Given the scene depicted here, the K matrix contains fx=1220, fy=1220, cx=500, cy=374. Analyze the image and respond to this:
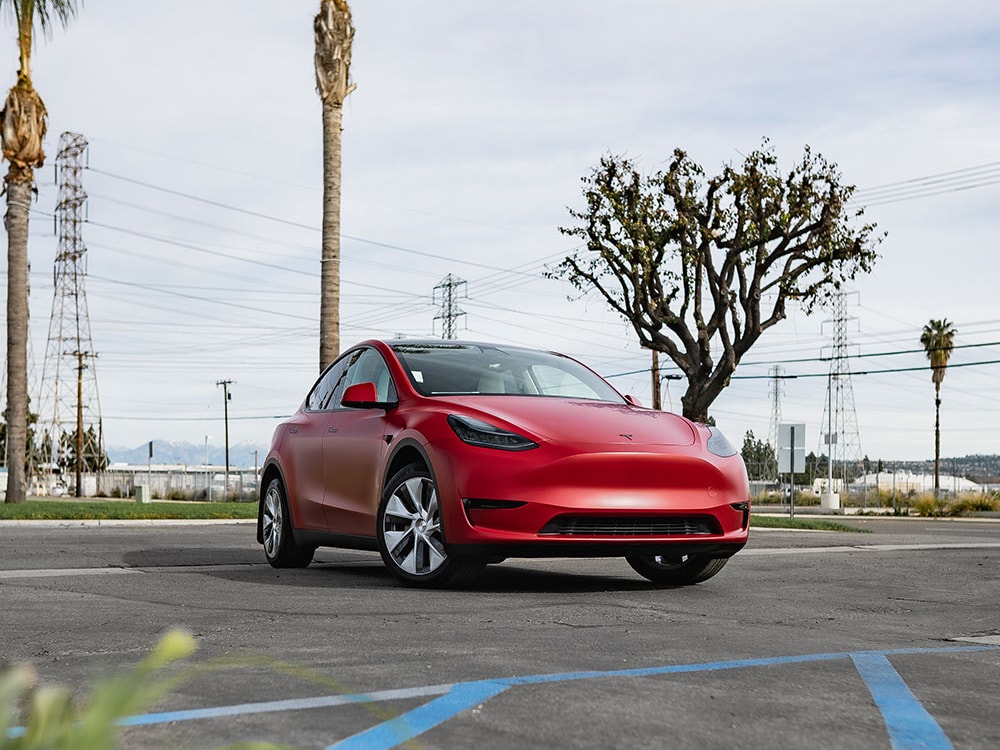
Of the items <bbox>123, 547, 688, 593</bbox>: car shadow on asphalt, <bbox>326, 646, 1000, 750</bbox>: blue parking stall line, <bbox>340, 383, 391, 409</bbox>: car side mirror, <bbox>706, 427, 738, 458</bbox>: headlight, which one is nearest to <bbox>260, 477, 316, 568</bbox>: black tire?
<bbox>123, 547, 688, 593</bbox>: car shadow on asphalt

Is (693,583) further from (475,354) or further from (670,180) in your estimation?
(670,180)

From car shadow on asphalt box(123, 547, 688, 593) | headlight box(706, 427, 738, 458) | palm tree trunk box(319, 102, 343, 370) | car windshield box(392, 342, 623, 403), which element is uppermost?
palm tree trunk box(319, 102, 343, 370)

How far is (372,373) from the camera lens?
357 inches

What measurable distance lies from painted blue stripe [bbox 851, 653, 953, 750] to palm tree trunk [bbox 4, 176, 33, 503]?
26.3 metres

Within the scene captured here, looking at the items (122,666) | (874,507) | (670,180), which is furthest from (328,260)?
(874,507)

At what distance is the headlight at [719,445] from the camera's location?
7865mm

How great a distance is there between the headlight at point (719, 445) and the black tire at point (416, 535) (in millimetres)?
1706

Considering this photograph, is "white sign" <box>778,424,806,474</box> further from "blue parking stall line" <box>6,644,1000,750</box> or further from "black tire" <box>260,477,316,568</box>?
"blue parking stall line" <box>6,644,1000,750</box>

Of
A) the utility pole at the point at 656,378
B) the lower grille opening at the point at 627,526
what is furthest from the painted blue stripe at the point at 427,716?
the utility pole at the point at 656,378

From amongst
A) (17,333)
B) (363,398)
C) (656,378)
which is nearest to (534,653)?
(363,398)

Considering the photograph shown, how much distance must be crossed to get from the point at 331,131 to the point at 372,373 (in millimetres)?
15926

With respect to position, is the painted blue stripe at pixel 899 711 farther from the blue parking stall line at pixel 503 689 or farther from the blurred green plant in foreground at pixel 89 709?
the blurred green plant in foreground at pixel 89 709

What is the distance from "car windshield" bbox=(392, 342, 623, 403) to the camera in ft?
27.7

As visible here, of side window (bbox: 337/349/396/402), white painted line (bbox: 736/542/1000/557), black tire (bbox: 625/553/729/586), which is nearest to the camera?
black tire (bbox: 625/553/729/586)
